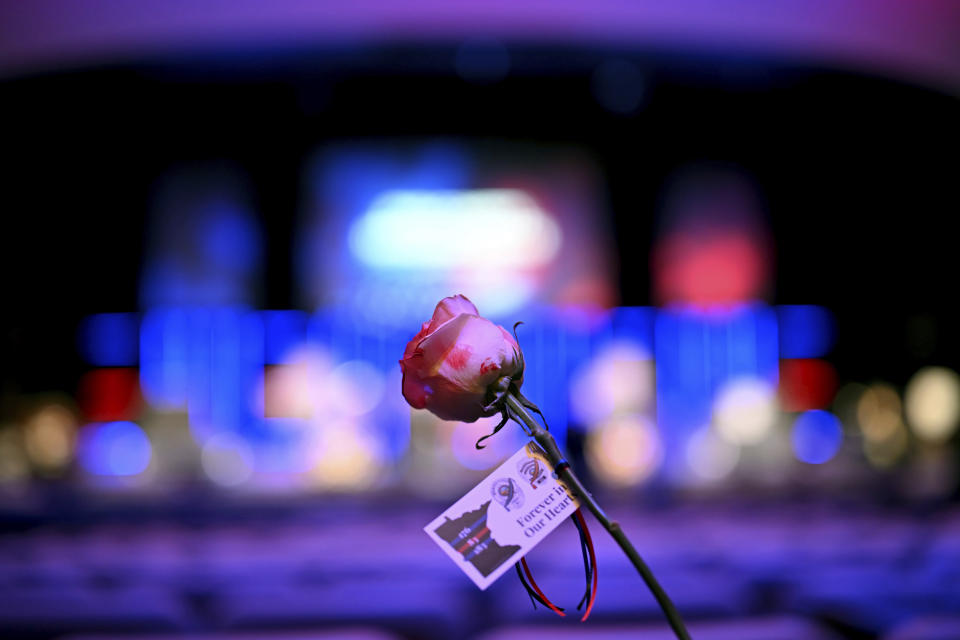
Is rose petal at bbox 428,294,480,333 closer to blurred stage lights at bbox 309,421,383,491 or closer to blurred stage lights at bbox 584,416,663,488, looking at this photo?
blurred stage lights at bbox 309,421,383,491

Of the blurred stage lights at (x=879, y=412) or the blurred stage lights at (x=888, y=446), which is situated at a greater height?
the blurred stage lights at (x=879, y=412)

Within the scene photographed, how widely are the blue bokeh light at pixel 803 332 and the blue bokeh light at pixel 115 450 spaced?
300 inches

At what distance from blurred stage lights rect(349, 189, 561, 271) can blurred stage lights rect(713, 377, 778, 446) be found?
257cm

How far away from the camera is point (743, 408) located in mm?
8672

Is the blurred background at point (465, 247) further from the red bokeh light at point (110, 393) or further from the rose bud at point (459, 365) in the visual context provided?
the rose bud at point (459, 365)

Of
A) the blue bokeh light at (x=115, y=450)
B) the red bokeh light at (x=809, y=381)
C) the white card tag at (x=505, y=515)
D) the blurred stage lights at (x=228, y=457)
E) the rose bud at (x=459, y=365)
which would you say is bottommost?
the white card tag at (x=505, y=515)

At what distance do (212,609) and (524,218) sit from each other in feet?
25.5

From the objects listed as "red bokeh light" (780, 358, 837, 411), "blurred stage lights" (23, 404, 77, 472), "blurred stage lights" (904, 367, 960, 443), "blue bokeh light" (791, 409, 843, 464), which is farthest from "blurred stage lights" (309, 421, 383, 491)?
"blurred stage lights" (904, 367, 960, 443)

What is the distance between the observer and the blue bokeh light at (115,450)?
8758 millimetres

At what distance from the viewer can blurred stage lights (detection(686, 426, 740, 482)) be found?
865cm

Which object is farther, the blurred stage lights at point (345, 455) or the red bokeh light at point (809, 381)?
the red bokeh light at point (809, 381)

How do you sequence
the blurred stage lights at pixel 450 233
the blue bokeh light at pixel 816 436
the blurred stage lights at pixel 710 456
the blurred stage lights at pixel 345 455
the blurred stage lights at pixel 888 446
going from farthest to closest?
the blue bokeh light at pixel 816 436 < the blurred stage lights at pixel 450 233 < the blurred stage lights at pixel 888 446 < the blurred stage lights at pixel 710 456 < the blurred stage lights at pixel 345 455

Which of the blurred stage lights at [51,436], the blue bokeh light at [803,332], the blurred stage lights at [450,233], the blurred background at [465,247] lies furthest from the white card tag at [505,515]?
the blue bokeh light at [803,332]

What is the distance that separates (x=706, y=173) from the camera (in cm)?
996
